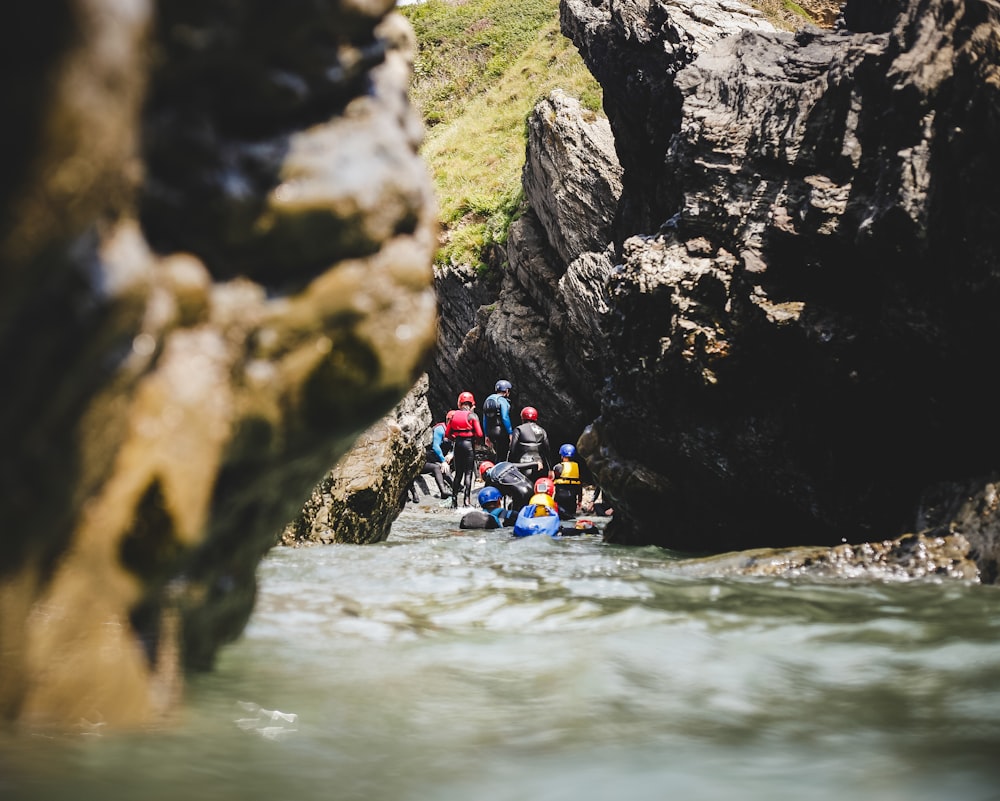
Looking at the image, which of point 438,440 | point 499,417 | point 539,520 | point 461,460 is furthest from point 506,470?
point 438,440

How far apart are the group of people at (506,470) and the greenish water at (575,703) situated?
6.50 meters

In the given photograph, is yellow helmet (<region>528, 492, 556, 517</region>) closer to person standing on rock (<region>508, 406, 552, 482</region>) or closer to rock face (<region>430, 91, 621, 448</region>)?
person standing on rock (<region>508, 406, 552, 482</region>)

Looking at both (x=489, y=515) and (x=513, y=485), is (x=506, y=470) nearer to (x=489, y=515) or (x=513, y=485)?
(x=513, y=485)

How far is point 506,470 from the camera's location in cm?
1353

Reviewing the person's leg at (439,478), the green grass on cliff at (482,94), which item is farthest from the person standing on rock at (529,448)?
the green grass on cliff at (482,94)

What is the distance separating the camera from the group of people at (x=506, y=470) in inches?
498

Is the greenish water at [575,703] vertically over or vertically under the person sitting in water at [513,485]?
under

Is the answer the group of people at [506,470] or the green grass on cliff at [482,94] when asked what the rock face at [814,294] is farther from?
the green grass on cliff at [482,94]

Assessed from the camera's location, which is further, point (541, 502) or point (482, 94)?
point (482, 94)

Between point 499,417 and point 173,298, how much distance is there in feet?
51.4

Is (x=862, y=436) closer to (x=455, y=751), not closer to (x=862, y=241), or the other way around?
(x=862, y=241)

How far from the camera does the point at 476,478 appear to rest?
23375 millimetres

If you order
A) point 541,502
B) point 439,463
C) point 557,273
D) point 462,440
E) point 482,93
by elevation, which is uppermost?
point 482,93

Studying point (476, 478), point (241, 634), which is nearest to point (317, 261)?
point (241, 634)
